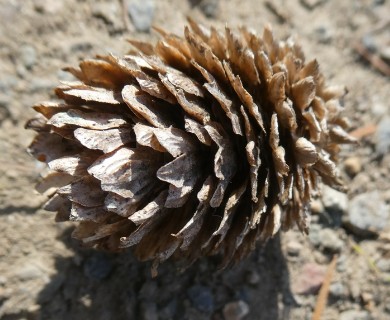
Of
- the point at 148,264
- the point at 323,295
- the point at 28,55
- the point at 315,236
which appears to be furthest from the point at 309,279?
the point at 28,55

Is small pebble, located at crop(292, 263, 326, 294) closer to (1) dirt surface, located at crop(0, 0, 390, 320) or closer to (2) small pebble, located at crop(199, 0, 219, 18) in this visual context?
(1) dirt surface, located at crop(0, 0, 390, 320)

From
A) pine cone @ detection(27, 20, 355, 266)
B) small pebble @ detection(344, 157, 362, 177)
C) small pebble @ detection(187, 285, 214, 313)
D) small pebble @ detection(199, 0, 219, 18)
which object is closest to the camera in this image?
pine cone @ detection(27, 20, 355, 266)

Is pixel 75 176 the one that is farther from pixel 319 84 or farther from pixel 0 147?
pixel 319 84

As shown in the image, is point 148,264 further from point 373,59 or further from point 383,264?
point 373,59

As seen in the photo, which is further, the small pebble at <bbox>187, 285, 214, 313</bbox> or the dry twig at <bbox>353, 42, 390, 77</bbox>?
the dry twig at <bbox>353, 42, 390, 77</bbox>

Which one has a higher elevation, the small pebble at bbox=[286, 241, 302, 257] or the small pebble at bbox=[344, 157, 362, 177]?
the small pebble at bbox=[344, 157, 362, 177]

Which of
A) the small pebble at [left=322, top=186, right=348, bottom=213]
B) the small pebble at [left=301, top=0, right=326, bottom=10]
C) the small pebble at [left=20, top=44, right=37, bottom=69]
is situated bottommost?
the small pebble at [left=322, top=186, right=348, bottom=213]

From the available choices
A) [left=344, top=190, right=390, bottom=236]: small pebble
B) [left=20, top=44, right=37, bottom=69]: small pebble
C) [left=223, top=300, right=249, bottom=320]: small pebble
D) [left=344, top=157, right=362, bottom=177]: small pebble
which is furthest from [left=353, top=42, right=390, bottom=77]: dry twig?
[left=20, top=44, right=37, bottom=69]: small pebble
